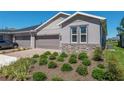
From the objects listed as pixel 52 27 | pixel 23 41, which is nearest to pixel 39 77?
pixel 23 41

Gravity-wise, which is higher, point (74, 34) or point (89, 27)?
point (89, 27)

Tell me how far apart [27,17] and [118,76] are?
8.33 meters

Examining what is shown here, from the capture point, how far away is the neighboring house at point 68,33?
15797 mm

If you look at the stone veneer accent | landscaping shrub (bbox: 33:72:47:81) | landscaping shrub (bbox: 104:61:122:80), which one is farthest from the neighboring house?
landscaping shrub (bbox: 104:61:122:80)

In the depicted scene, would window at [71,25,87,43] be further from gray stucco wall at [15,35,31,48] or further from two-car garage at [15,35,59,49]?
gray stucco wall at [15,35,31,48]

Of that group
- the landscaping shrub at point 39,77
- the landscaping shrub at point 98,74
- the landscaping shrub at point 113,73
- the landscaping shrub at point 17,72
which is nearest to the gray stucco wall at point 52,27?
the landscaping shrub at point 17,72

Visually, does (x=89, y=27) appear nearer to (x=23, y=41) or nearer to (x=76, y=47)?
(x=76, y=47)

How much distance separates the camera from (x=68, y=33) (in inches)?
680

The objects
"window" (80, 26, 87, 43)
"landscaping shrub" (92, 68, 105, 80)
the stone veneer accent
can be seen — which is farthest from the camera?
"window" (80, 26, 87, 43)

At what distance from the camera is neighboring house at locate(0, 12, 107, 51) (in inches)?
622

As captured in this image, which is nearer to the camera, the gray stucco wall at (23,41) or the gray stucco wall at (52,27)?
the gray stucco wall at (23,41)

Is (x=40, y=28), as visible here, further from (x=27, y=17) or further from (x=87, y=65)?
(x=87, y=65)

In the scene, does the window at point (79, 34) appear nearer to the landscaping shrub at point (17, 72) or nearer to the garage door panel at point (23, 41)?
the garage door panel at point (23, 41)
